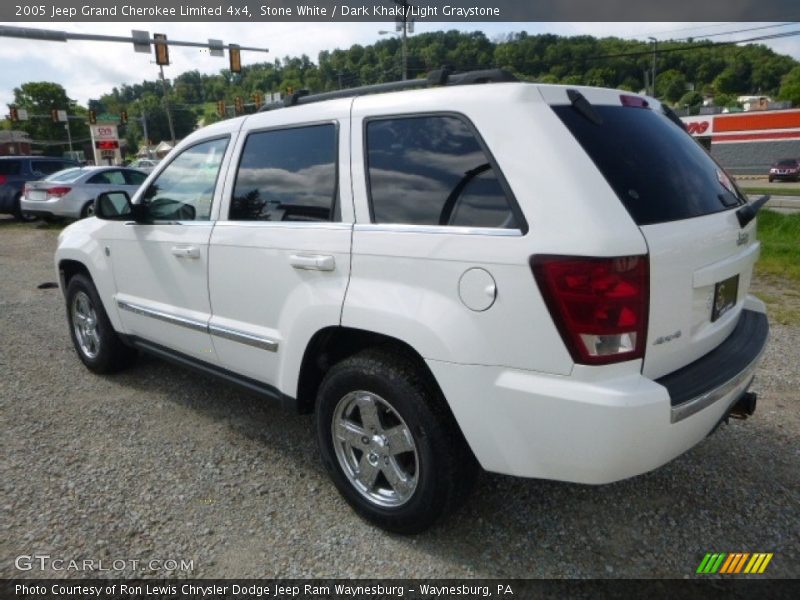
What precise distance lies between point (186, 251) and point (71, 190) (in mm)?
11850

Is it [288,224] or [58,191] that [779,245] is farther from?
[58,191]

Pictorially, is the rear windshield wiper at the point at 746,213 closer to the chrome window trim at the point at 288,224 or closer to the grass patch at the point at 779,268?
the chrome window trim at the point at 288,224

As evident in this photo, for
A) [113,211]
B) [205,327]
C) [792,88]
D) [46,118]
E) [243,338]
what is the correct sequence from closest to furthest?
[243,338]
[205,327]
[113,211]
[792,88]
[46,118]

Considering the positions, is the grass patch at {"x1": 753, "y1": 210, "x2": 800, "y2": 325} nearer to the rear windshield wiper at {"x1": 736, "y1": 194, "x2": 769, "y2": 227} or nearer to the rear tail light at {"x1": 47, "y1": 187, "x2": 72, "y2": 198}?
the rear windshield wiper at {"x1": 736, "y1": 194, "x2": 769, "y2": 227}

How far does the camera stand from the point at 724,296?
256 centimetres

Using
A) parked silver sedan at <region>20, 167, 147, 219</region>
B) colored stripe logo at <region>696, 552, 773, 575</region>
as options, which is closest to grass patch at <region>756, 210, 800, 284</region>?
colored stripe logo at <region>696, 552, 773, 575</region>

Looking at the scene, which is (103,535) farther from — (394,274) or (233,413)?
(394,274)

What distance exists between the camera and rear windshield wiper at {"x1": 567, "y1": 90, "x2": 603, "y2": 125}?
2.28 m

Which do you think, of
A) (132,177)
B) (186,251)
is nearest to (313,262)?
(186,251)

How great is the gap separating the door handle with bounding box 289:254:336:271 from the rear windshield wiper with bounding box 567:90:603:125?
118cm

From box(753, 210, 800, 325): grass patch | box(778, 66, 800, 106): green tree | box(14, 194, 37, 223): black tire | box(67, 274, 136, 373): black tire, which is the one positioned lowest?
box(14, 194, 37, 223): black tire

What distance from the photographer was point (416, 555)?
8.37 ft

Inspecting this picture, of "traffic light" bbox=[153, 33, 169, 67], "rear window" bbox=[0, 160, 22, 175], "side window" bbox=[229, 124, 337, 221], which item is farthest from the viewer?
"traffic light" bbox=[153, 33, 169, 67]

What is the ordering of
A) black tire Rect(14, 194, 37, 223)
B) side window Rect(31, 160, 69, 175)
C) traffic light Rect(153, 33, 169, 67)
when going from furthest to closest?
1. side window Rect(31, 160, 69, 175)
2. traffic light Rect(153, 33, 169, 67)
3. black tire Rect(14, 194, 37, 223)
